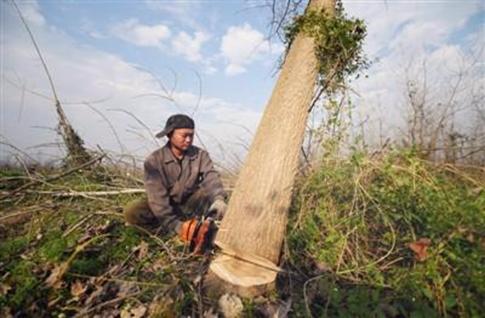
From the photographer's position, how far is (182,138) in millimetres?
3781

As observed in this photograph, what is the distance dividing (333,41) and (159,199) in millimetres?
2230

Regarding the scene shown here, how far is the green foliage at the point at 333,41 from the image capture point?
3250 mm

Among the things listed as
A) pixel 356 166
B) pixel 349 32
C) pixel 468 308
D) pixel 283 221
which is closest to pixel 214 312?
pixel 283 221

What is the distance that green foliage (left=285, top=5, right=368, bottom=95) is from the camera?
3250mm

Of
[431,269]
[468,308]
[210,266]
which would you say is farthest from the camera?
[210,266]

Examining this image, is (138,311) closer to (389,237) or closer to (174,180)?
(174,180)

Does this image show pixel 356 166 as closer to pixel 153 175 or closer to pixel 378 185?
pixel 378 185

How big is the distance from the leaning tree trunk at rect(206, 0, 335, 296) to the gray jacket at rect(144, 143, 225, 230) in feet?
3.04

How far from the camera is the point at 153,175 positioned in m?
3.73

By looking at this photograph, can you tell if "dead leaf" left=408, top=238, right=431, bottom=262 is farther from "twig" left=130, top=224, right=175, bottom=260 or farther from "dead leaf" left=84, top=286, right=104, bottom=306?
"dead leaf" left=84, top=286, right=104, bottom=306

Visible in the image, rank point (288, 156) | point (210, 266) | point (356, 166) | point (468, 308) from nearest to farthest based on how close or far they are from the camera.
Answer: point (468, 308)
point (210, 266)
point (288, 156)
point (356, 166)

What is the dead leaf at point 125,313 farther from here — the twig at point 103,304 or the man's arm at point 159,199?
the man's arm at point 159,199

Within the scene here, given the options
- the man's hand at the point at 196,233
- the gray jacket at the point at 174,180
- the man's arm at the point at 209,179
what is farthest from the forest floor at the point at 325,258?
the man's arm at the point at 209,179

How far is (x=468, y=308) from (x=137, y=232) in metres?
→ 2.86
